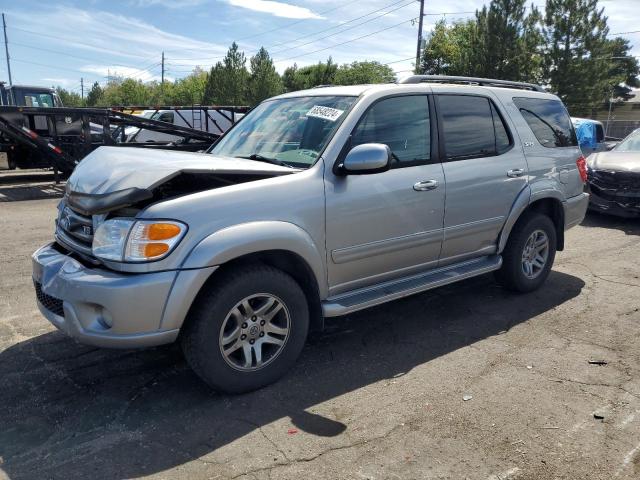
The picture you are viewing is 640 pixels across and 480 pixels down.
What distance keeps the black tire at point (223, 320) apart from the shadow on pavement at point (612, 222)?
692 centimetres

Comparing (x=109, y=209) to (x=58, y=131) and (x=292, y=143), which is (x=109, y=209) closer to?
(x=292, y=143)

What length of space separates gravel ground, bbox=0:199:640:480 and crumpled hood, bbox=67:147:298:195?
1260 millimetres

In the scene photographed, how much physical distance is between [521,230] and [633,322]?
1.20 meters

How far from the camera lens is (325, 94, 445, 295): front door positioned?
3.61 metres

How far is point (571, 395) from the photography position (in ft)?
11.1

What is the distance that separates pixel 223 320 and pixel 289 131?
1.61 m

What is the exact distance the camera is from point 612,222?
9.19 meters

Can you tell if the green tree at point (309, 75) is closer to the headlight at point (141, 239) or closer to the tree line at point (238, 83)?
the tree line at point (238, 83)

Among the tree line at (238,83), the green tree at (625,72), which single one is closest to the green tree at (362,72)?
the tree line at (238,83)

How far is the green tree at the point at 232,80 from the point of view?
51938mm

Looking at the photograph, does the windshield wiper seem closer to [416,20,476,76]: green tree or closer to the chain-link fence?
the chain-link fence

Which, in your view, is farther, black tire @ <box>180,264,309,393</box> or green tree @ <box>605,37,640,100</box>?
green tree @ <box>605,37,640,100</box>

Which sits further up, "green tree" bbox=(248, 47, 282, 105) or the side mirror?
"green tree" bbox=(248, 47, 282, 105)

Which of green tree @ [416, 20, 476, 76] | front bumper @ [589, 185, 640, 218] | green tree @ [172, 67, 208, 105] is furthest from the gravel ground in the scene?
green tree @ [172, 67, 208, 105]
